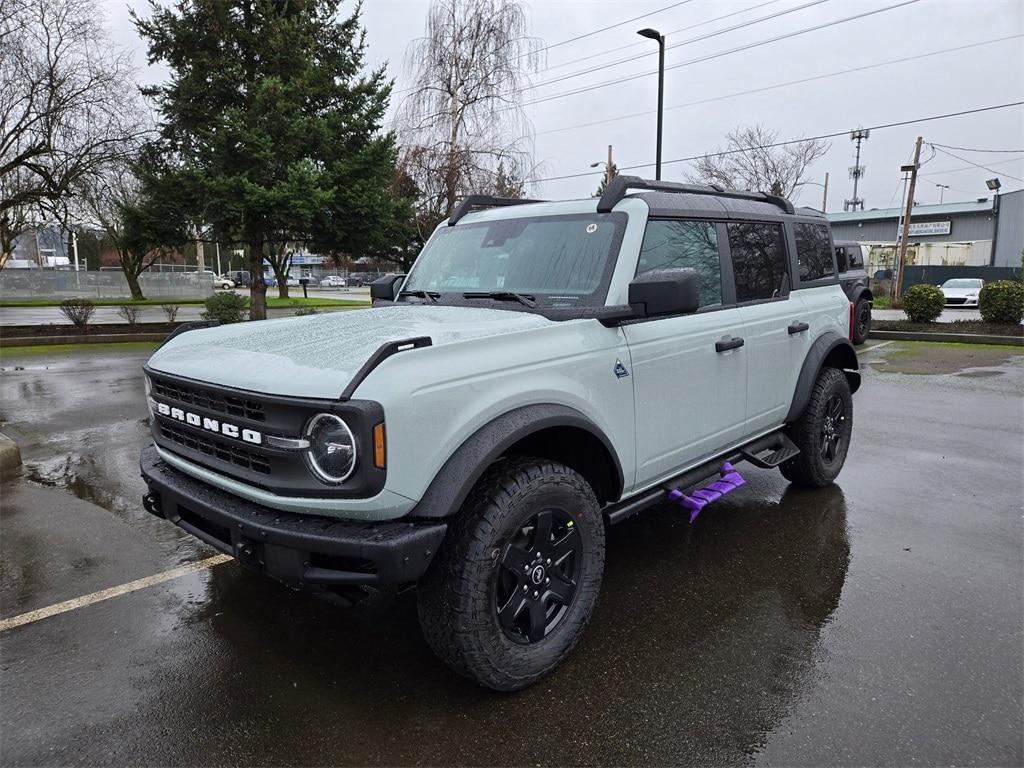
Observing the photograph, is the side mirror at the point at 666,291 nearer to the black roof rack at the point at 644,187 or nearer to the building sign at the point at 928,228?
the black roof rack at the point at 644,187

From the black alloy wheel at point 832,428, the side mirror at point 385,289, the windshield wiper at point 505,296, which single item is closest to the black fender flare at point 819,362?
the black alloy wheel at point 832,428

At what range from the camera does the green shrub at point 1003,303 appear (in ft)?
48.9

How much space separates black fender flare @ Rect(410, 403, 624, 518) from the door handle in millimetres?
1277

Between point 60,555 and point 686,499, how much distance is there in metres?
3.68

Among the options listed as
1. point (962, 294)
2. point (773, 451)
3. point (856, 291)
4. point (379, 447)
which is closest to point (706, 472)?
point (773, 451)

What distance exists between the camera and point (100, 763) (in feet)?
7.41

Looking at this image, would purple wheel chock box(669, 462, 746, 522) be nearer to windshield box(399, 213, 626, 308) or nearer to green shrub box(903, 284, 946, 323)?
windshield box(399, 213, 626, 308)

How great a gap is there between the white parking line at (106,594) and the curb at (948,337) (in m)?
15.6

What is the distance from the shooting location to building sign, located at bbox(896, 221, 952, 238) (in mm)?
54656

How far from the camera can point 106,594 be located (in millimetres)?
3471

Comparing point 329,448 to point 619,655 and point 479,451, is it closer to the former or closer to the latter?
point 479,451

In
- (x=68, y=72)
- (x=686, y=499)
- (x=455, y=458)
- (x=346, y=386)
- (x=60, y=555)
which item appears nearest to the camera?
(x=346, y=386)

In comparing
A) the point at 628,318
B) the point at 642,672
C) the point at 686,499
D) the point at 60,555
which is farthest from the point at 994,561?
the point at 60,555

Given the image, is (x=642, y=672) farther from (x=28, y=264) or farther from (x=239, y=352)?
(x=28, y=264)
